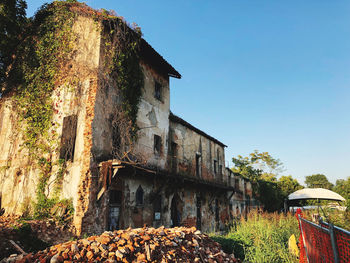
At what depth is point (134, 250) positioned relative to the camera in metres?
4.97

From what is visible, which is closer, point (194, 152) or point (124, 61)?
point (124, 61)

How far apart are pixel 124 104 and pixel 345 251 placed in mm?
9592

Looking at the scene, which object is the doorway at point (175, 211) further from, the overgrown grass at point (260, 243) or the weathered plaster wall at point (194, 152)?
the overgrown grass at point (260, 243)

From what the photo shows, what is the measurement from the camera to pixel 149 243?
5.36 meters

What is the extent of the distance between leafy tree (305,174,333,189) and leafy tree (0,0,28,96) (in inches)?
3184

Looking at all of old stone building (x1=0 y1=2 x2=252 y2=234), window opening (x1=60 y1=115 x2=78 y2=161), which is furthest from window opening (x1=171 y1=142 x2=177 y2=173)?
window opening (x1=60 y1=115 x2=78 y2=161)

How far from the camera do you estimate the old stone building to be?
8906mm

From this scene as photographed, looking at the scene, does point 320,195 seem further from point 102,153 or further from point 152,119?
point 102,153

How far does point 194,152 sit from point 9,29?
1336 centimetres

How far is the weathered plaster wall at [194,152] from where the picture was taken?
1530cm

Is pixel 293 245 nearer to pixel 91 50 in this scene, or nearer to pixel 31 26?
pixel 91 50

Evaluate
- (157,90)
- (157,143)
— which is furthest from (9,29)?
(157,143)

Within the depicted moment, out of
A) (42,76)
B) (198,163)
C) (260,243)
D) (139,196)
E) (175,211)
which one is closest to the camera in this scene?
(260,243)

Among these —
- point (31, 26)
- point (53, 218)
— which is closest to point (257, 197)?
point (53, 218)
